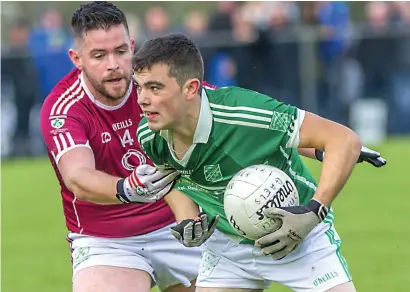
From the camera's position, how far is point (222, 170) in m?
6.20

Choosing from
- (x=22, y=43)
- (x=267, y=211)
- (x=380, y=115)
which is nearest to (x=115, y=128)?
(x=267, y=211)

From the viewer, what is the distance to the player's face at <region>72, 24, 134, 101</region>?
686 centimetres

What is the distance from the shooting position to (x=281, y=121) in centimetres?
596

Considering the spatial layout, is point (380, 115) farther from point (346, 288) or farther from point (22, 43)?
point (346, 288)

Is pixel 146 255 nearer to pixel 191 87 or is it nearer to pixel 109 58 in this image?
pixel 109 58

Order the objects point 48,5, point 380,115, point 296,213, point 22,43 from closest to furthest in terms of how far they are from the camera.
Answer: point 296,213
point 380,115
point 22,43
point 48,5

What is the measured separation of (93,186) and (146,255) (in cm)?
106

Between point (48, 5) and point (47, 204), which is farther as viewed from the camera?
point (48, 5)

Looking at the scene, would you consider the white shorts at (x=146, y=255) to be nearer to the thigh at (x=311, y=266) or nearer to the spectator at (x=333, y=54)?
the thigh at (x=311, y=266)

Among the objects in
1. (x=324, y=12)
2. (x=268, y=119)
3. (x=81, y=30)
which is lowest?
(x=324, y=12)

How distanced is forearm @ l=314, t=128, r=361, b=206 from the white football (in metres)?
0.19

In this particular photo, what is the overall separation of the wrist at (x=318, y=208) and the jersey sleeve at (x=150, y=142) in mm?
970

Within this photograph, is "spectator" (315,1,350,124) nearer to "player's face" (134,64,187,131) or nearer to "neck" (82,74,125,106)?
"neck" (82,74,125,106)

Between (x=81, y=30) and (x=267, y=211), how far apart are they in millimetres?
1987
